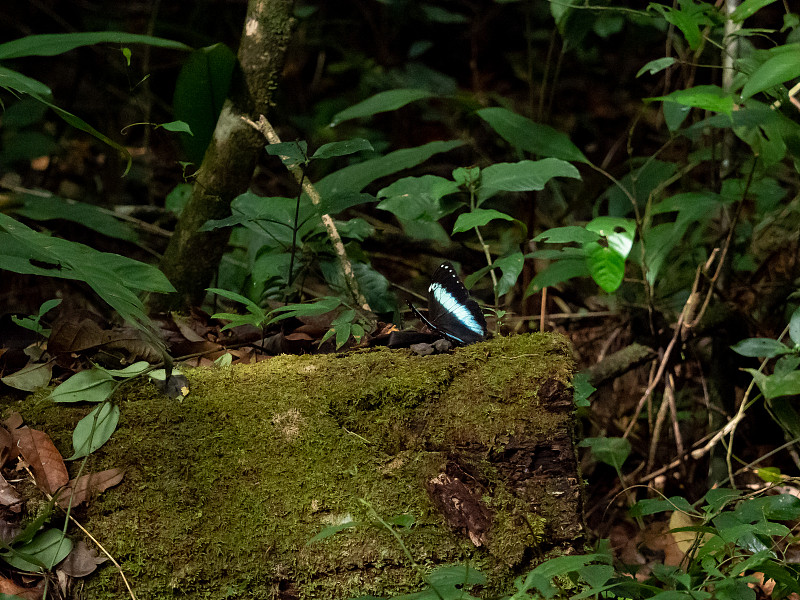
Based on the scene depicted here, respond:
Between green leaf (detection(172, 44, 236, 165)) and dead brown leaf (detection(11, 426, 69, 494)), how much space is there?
1.31 m

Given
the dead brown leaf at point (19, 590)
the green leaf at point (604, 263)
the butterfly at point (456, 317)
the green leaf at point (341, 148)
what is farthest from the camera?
the green leaf at point (604, 263)

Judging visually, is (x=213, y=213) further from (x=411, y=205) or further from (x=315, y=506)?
(x=315, y=506)

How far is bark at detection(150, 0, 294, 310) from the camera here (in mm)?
2492

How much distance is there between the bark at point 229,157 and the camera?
249 cm

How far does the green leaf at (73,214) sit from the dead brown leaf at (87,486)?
1727 mm

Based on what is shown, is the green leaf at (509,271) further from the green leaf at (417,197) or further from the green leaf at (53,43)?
the green leaf at (53,43)

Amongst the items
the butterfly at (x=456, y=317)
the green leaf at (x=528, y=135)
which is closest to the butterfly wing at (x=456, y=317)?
the butterfly at (x=456, y=317)

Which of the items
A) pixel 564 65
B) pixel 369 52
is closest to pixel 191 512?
pixel 369 52

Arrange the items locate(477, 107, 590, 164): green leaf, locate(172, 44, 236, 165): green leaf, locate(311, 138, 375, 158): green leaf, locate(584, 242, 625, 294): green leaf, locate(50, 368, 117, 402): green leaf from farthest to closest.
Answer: locate(477, 107, 590, 164): green leaf < locate(172, 44, 236, 165): green leaf < locate(584, 242, 625, 294): green leaf < locate(311, 138, 375, 158): green leaf < locate(50, 368, 117, 402): green leaf

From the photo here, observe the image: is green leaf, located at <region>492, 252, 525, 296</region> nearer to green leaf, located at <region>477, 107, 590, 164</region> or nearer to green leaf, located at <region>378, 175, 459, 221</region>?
green leaf, located at <region>378, 175, 459, 221</region>

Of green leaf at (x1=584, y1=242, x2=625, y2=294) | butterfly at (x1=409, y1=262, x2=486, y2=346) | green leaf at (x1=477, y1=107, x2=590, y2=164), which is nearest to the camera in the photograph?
butterfly at (x1=409, y1=262, x2=486, y2=346)

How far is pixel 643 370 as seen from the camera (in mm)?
3717

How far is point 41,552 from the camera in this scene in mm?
1488

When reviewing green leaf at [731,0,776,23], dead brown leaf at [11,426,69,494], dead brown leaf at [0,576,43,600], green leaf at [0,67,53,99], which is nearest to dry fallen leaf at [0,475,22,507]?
dead brown leaf at [11,426,69,494]
